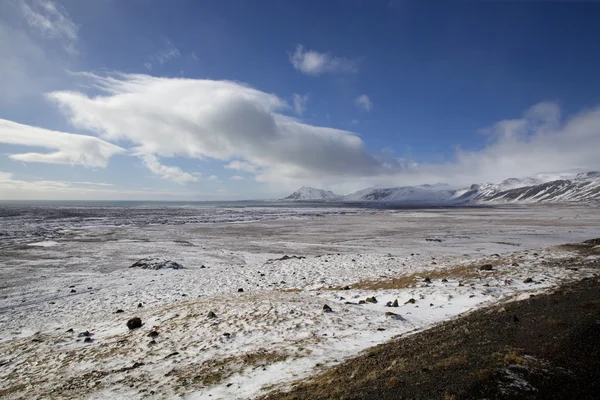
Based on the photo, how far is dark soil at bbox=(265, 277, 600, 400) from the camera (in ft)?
17.8

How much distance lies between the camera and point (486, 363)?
6.32 m

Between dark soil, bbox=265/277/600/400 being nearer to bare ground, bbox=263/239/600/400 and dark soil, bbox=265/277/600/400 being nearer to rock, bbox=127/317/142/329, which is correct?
bare ground, bbox=263/239/600/400

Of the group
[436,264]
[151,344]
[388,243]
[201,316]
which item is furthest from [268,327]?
[388,243]

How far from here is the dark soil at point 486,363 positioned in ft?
17.8

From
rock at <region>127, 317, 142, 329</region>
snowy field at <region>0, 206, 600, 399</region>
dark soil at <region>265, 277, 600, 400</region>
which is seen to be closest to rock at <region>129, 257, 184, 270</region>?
snowy field at <region>0, 206, 600, 399</region>

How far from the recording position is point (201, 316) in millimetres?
11742

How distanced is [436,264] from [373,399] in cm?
1921

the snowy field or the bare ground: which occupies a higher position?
the bare ground

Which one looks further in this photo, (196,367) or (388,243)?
(388,243)

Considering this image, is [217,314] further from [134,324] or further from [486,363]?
[486,363]

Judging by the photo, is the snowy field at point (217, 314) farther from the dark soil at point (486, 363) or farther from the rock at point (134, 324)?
the dark soil at point (486, 363)

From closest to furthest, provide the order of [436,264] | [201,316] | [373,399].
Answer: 1. [373,399]
2. [201,316]
3. [436,264]

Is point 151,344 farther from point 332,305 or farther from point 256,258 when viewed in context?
point 256,258

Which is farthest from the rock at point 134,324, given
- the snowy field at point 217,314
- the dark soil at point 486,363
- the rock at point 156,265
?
the rock at point 156,265
